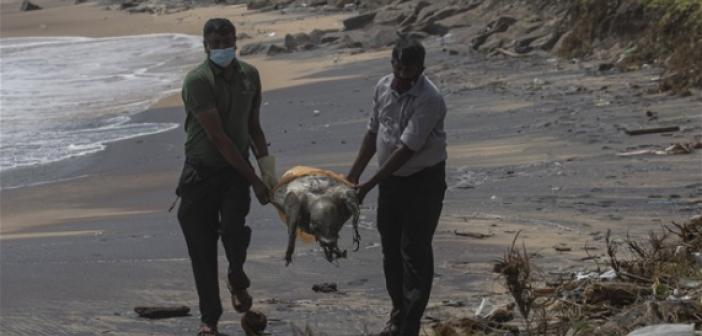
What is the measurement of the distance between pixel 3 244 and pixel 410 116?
16.7 ft

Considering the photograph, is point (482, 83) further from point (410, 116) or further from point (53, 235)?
point (410, 116)

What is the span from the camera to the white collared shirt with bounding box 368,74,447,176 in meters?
6.14

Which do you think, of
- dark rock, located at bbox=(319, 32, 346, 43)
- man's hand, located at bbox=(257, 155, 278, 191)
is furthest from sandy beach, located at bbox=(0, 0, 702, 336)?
dark rock, located at bbox=(319, 32, 346, 43)

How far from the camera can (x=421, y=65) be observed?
6.14m

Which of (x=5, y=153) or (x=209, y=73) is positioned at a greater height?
(x=209, y=73)

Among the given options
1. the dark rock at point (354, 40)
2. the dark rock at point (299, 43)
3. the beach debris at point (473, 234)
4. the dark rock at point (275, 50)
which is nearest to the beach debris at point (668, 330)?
the beach debris at point (473, 234)

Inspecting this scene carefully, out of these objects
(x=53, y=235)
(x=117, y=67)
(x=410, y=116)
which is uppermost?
(x=410, y=116)

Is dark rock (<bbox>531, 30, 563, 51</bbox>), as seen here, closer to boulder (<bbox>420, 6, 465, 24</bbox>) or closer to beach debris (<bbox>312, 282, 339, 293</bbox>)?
boulder (<bbox>420, 6, 465, 24</bbox>)

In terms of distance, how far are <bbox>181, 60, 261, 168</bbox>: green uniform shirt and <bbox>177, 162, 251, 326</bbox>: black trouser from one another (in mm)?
95

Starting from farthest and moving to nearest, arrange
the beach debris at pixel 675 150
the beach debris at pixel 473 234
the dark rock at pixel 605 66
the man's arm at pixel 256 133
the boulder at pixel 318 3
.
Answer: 1. the boulder at pixel 318 3
2. the dark rock at pixel 605 66
3. the beach debris at pixel 675 150
4. the beach debris at pixel 473 234
5. the man's arm at pixel 256 133

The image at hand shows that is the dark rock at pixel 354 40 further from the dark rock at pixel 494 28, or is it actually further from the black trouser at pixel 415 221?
the black trouser at pixel 415 221

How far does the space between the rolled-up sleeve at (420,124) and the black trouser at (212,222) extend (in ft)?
3.03

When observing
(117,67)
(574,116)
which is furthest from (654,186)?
(117,67)

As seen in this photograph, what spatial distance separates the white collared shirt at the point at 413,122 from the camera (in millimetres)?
6145
